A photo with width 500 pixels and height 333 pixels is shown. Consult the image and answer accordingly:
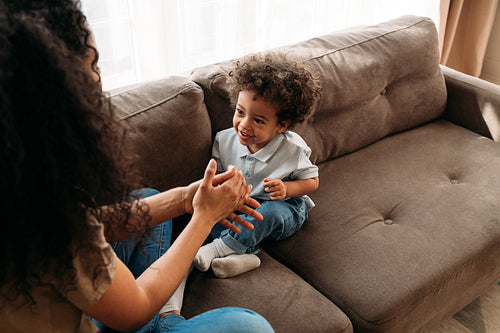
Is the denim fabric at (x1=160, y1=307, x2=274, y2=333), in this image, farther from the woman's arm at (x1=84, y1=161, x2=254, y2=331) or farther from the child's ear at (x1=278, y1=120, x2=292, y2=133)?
the child's ear at (x1=278, y1=120, x2=292, y2=133)

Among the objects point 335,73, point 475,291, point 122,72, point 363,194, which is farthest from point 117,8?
point 475,291

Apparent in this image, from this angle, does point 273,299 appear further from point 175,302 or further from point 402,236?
point 402,236

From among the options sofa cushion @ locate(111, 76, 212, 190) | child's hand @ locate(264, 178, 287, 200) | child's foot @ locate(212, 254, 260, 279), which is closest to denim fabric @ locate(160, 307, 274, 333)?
child's foot @ locate(212, 254, 260, 279)

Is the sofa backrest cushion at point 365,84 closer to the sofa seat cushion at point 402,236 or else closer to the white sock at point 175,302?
the sofa seat cushion at point 402,236

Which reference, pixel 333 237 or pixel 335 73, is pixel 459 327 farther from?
pixel 335 73

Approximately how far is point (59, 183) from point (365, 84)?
1.48 m

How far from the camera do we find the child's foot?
1.37 meters

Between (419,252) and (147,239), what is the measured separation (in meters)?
0.85

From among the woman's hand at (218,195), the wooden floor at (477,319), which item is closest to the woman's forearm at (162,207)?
the woman's hand at (218,195)

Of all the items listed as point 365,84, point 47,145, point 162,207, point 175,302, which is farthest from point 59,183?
point 365,84

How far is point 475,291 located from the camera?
1.62 metres

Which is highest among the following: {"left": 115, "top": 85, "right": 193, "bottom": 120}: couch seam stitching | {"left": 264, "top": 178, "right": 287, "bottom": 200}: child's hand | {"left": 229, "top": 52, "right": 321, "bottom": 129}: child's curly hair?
{"left": 229, "top": 52, "right": 321, "bottom": 129}: child's curly hair

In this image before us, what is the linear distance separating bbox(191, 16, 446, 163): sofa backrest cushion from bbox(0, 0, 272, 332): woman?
0.81 m

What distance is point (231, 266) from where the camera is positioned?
54.1 inches
